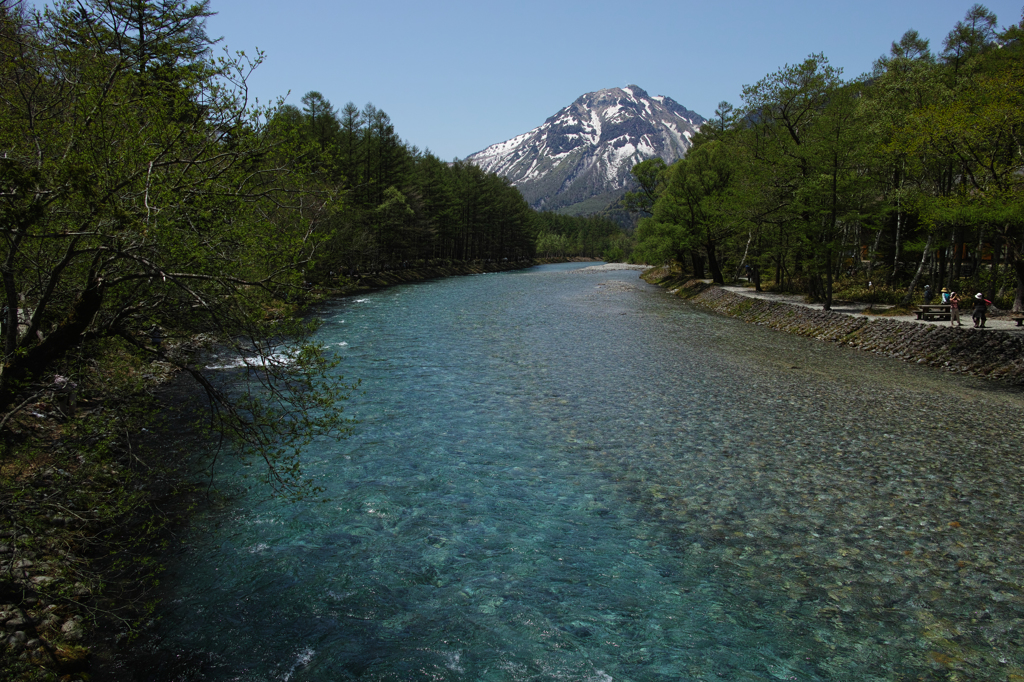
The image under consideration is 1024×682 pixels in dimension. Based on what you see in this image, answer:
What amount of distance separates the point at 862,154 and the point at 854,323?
1221 centimetres

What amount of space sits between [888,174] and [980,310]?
19117 mm

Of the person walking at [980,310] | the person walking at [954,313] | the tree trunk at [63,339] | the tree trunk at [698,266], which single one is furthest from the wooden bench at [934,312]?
the tree trunk at [63,339]

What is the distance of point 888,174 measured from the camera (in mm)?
41219

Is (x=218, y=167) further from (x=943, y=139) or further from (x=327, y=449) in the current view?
(x=943, y=139)

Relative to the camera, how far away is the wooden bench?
102 ft

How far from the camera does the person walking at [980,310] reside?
2662 cm

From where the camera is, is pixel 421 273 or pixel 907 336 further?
pixel 421 273

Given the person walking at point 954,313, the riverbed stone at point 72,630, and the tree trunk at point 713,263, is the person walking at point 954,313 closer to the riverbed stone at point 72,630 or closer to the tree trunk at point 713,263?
the tree trunk at point 713,263

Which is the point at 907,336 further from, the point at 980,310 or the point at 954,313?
the point at 980,310

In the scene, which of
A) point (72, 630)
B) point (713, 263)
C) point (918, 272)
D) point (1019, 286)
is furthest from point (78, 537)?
point (713, 263)

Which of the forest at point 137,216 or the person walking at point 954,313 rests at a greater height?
the forest at point 137,216

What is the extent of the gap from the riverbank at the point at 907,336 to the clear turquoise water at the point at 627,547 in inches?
182

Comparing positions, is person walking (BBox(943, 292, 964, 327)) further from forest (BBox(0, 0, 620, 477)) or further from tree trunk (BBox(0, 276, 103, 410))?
tree trunk (BBox(0, 276, 103, 410))

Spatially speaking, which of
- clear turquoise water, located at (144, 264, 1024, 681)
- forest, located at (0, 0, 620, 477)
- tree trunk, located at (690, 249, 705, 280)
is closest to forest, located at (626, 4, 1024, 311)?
tree trunk, located at (690, 249, 705, 280)
